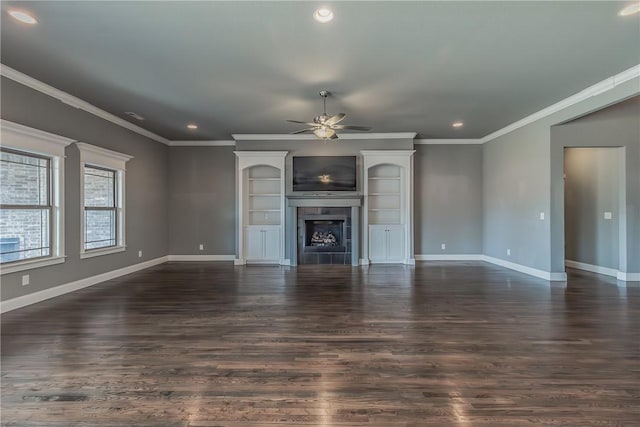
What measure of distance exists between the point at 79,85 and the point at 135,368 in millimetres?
3841

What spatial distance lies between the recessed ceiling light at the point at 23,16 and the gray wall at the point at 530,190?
6.32 metres

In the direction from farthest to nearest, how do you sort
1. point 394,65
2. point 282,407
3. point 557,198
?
point 557,198
point 394,65
point 282,407

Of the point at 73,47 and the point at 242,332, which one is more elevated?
the point at 73,47

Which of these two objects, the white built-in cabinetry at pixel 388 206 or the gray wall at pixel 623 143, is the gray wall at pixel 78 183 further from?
the gray wall at pixel 623 143

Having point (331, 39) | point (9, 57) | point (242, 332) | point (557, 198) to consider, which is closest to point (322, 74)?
point (331, 39)

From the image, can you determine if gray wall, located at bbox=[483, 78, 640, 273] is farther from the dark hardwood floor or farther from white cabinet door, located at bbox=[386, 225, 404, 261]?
white cabinet door, located at bbox=[386, 225, 404, 261]

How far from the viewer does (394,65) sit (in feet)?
12.2

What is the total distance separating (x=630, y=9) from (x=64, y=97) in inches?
256

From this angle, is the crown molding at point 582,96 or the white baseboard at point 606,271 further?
the white baseboard at point 606,271

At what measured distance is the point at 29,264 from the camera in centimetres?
412

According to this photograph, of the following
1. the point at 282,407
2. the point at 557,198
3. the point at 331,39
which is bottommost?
the point at 282,407

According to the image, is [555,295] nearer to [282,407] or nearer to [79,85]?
[282,407]

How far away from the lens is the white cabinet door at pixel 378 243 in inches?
292

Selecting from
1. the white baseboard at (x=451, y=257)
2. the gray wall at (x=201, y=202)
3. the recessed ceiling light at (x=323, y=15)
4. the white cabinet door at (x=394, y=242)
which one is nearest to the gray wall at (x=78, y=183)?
the gray wall at (x=201, y=202)
